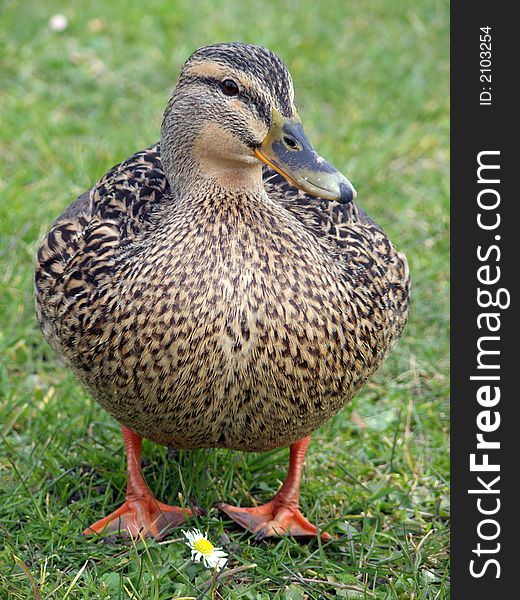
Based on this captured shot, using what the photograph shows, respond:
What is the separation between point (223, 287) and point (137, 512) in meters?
0.94

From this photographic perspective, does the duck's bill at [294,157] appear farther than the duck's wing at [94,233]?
No

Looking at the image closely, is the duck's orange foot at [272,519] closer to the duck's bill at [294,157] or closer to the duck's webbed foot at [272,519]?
the duck's webbed foot at [272,519]

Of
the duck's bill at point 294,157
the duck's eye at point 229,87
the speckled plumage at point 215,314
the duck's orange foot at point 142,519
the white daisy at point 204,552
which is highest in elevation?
the duck's eye at point 229,87

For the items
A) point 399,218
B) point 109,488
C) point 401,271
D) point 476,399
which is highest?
point 399,218

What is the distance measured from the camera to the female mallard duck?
2889mm

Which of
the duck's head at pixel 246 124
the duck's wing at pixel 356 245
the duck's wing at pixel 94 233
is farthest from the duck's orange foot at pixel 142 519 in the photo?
the duck's head at pixel 246 124

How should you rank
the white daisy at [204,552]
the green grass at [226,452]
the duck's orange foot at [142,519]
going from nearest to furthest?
the white daisy at [204,552] < the green grass at [226,452] < the duck's orange foot at [142,519]

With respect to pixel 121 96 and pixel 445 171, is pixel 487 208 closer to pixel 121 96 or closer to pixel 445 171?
pixel 445 171

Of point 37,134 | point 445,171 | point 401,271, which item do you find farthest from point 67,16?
point 401,271

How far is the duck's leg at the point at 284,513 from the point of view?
339 cm

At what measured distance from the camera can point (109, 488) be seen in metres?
3.56

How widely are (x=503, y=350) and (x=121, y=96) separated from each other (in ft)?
10.7

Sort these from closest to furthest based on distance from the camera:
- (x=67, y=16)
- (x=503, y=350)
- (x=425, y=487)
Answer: (x=503, y=350), (x=425, y=487), (x=67, y=16)

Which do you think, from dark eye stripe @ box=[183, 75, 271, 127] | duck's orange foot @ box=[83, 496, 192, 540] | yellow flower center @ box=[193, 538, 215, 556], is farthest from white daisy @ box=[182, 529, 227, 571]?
dark eye stripe @ box=[183, 75, 271, 127]
